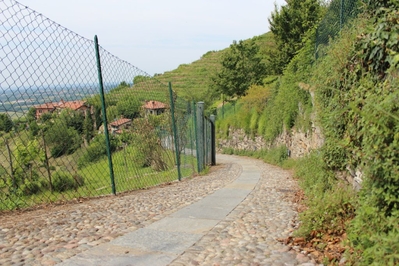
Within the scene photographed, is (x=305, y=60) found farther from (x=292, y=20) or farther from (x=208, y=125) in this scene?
(x=292, y=20)

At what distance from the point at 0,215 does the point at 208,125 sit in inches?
380

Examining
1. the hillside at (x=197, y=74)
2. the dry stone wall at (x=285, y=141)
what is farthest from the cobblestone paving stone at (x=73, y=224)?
the hillside at (x=197, y=74)

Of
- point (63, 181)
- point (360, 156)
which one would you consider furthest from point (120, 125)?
point (360, 156)

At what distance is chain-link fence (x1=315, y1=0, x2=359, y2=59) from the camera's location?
24.5 ft

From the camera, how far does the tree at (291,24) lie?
24.4 meters

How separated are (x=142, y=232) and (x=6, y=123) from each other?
244 cm

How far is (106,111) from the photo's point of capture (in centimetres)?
616

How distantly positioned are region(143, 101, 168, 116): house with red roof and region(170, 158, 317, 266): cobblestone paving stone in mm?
3387

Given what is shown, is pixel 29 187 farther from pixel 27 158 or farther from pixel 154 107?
pixel 154 107

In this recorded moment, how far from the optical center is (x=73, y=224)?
14.4 feet

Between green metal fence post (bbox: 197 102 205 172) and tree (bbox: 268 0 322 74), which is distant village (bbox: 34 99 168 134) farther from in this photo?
tree (bbox: 268 0 322 74)

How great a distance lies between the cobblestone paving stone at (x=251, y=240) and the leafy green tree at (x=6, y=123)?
3.06m

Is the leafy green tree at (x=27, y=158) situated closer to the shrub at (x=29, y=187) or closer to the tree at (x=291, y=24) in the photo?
the shrub at (x=29, y=187)

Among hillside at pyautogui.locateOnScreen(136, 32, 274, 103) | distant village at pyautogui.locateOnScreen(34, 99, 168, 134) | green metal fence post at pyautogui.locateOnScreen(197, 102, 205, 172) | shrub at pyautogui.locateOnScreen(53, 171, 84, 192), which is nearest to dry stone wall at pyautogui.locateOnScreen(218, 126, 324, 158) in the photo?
green metal fence post at pyautogui.locateOnScreen(197, 102, 205, 172)
